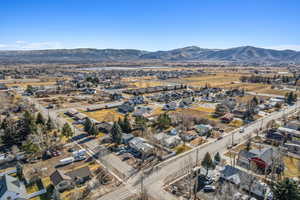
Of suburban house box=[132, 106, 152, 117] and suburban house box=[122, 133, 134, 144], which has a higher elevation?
suburban house box=[132, 106, 152, 117]

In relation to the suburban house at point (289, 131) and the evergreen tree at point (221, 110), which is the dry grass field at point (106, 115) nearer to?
the evergreen tree at point (221, 110)

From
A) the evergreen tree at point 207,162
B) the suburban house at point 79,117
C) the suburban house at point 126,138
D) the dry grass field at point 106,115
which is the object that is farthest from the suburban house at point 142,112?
the evergreen tree at point 207,162

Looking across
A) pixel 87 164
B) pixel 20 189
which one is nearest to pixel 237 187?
pixel 87 164

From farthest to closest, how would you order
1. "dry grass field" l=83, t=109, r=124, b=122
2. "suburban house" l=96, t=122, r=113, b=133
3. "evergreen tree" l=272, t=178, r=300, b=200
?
"dry grass field" l=83, t=109, r=124, b=122 < "suburban house" l=96, t=122, r=113, b=133 < "evergreen tree" l=272, t=178, r=300, b=200

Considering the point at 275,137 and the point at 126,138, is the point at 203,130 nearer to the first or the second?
the point at 275,137

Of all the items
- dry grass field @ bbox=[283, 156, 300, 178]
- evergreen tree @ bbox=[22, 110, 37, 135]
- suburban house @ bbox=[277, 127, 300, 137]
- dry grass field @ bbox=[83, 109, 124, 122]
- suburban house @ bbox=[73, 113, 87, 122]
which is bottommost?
dry grass field @ bbox=[283, 156, 300, 178]

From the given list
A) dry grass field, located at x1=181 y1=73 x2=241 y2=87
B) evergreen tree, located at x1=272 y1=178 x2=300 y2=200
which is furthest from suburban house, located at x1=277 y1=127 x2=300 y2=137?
dry grass field, located at x1=181 y1=73 x2=241 y2=87

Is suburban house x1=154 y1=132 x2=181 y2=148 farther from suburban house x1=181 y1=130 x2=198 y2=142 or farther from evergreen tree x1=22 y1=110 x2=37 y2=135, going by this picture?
evergreen tree x1=22 y1=110 x2=37 y2=135

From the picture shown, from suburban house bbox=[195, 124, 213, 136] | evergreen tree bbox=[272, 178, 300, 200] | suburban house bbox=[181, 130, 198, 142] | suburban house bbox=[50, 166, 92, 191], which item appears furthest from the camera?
suburban house bbox=[195, 124, 213, 136]
